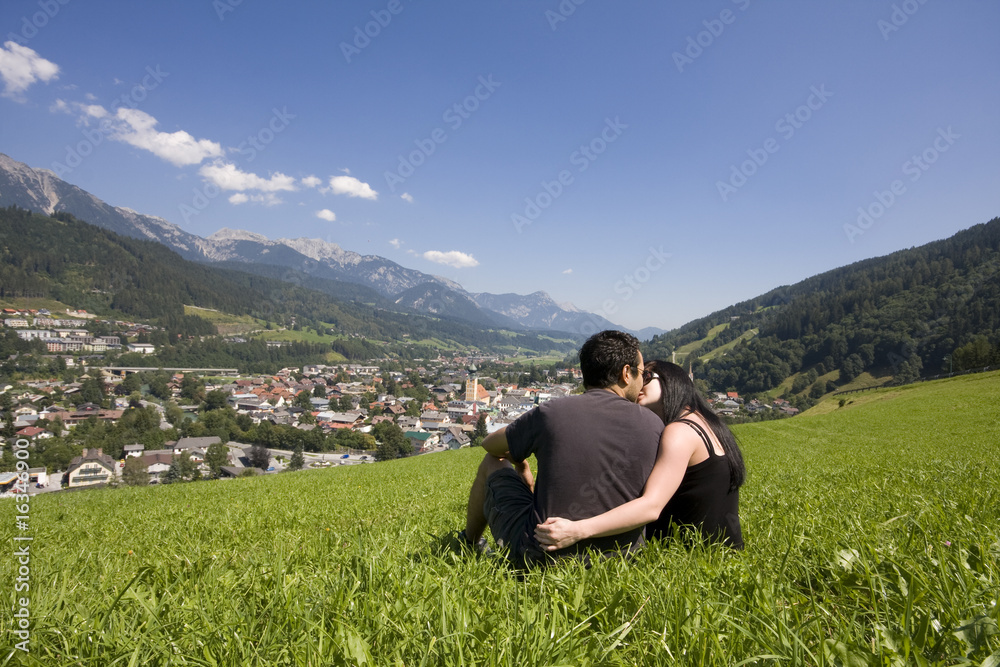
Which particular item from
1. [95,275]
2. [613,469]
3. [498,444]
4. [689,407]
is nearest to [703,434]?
[689,407]

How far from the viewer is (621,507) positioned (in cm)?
224

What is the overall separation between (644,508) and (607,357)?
879 mm

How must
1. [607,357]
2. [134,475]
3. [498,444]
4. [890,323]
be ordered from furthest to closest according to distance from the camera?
[890,323] < [134,475] < [498,444] < [607,357]

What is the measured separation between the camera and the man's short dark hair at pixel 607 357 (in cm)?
271

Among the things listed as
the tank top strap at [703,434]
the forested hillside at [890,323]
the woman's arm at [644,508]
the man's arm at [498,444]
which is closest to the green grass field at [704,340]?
the forested hillside at [890,323]

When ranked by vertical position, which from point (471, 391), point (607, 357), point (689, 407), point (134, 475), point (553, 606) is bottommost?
point (471, 391)

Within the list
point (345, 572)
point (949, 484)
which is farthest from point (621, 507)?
point (949, 484)

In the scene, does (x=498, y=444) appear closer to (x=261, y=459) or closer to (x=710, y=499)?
(x=710, y=499)

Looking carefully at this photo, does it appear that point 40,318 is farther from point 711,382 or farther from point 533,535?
point 711,382

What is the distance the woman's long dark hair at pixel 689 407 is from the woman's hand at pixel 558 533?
95 cm

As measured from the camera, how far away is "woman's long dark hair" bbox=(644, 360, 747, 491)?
2.66m

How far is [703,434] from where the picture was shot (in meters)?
2.53

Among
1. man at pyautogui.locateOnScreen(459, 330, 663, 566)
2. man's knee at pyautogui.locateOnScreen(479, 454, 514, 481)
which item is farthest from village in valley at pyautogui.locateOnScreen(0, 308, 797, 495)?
man at pyautogui.locateOnScreen(459, 330, 663, 566)

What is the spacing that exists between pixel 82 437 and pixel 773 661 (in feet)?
255
